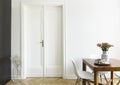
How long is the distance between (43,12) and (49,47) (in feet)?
3.70

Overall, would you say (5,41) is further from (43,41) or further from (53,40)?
(53,40)

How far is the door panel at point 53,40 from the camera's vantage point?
18.8 ft

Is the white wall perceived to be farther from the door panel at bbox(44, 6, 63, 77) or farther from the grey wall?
the grey wall

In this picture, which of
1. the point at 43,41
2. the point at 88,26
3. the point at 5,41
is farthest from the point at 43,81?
the point at 88,26

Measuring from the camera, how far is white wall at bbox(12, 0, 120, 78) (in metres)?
5.59

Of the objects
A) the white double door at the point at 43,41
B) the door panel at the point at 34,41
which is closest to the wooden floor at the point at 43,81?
the white double door at the point at 43,41

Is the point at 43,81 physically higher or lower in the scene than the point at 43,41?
lower

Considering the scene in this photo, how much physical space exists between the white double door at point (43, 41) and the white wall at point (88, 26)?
0.32 m

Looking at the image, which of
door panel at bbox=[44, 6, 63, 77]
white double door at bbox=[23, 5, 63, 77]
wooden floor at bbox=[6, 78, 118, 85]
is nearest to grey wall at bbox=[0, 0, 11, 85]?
wooden floor at bbox=[6, 78, 118, 85]

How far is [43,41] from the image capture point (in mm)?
5750

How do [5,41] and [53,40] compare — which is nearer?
[5,41]

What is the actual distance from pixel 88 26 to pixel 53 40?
1.19 metres

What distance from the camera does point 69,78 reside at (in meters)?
5.61

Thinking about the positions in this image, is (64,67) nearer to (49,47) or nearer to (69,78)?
(69,78)
